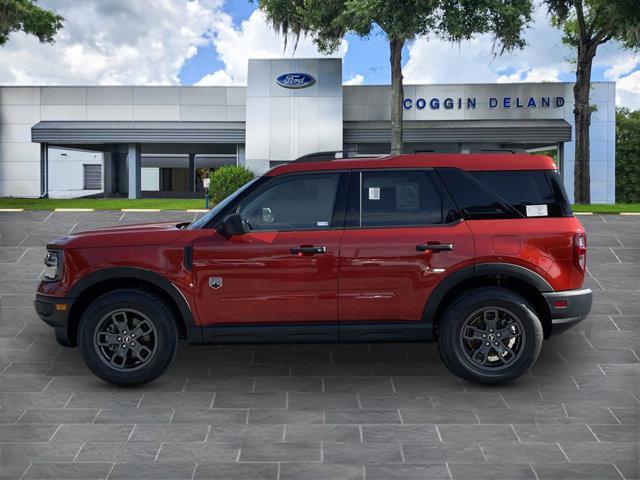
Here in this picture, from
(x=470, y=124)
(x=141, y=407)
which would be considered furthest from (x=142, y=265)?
(x=470, y=124)

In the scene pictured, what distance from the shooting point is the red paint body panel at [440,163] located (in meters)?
6.51

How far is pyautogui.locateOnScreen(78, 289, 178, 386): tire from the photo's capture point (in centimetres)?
A: 629

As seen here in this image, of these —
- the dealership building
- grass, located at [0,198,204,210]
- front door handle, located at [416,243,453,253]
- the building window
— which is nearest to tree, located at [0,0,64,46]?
the dealership building

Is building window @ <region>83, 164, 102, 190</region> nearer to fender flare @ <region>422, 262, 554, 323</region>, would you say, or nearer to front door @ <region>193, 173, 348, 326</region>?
front door @ <region>193, 173, 348, 326</region>

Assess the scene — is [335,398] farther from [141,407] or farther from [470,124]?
[470,124]

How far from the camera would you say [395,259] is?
6.25 metres

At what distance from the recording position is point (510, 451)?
4.82 metres

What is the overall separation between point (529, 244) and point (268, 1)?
78.6 feet

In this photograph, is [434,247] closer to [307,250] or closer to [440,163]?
[440,163]

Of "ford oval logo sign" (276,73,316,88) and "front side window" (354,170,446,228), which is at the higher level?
"ford oval logo sign" (276,73,316,88)

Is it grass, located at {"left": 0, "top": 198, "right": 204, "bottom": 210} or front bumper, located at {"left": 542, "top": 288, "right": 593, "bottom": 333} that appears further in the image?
grass, located at {"left": 0, "top": 198, "right": 204, "bottom": 210}

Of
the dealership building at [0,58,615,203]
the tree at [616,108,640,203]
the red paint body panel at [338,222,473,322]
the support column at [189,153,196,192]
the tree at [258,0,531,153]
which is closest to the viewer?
the red paint body panel at [338,222,473,322]

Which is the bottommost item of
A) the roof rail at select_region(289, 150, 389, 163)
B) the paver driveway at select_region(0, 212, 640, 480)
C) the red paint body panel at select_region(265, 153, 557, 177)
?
the paver driveway at select_region(0, 212, 640, 480)

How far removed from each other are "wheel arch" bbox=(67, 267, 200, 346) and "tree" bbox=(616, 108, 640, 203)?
43.8 meters
